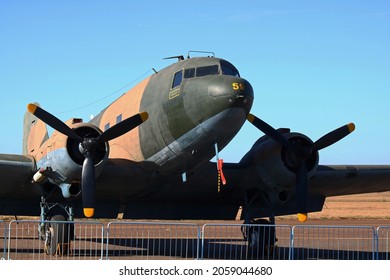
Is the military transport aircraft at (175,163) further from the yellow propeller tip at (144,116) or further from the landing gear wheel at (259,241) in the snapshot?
the landing gear wheel at (259,241)

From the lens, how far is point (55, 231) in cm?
1630

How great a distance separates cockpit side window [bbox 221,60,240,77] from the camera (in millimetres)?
15821

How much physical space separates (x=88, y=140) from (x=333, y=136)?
7.04m

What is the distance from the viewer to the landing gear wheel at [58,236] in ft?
53.1

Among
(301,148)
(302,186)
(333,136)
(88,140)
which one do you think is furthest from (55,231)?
(333,136)

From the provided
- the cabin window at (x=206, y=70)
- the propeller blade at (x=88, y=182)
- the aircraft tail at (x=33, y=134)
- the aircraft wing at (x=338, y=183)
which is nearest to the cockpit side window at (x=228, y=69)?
the cabin window at (x=206, y=70)

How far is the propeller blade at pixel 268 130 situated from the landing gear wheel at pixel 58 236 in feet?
19.4

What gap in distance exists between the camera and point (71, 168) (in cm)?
1567

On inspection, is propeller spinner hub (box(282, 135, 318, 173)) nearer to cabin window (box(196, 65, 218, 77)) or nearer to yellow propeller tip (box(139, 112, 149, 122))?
cabin window (box(196, 65, 218, 77))

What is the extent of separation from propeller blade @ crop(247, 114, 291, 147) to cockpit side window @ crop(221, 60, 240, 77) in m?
2.10

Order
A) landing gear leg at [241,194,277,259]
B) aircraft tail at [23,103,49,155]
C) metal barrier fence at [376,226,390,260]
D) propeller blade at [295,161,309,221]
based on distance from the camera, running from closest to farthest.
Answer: metal barrier fence at [376,226,390,260] → propeller blade at [295,161,309,221] → landing gear leg at [241,194,277,259] → aircraft tail at [23,103,49,155]

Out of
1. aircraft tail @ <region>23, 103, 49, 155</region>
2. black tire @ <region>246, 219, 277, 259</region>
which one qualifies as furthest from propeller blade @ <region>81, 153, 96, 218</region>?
black tire @ <region>246, 219, 277, 259</region>
